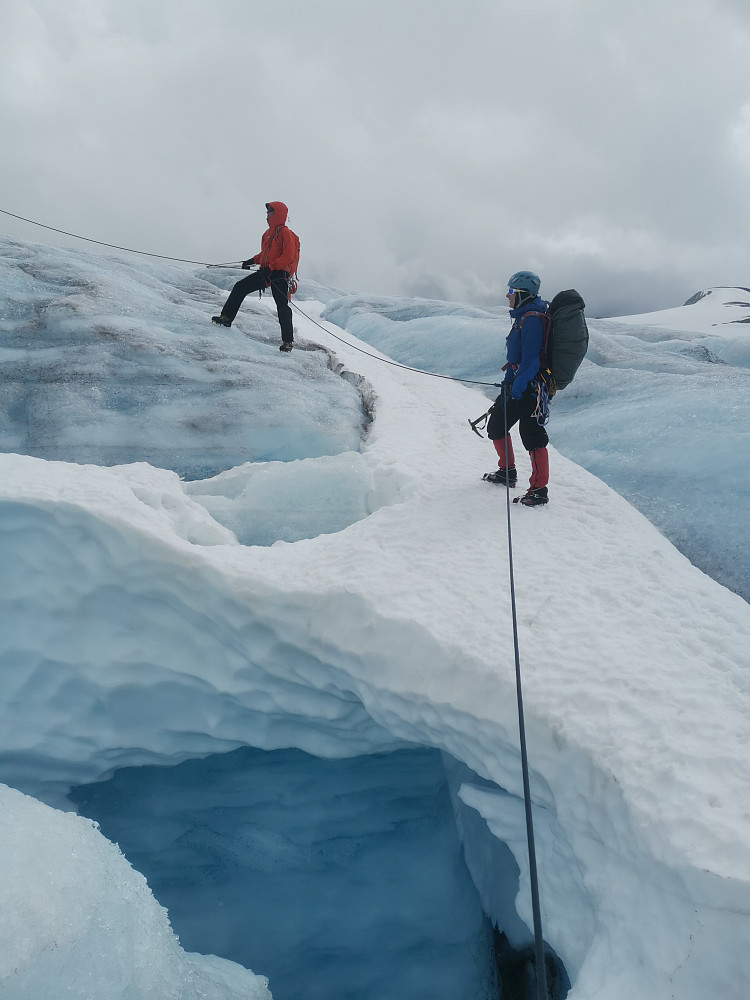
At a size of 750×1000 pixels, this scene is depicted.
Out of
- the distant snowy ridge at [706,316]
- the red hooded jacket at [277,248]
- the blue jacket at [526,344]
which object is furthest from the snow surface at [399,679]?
the distant snowy ridge at [706,316]

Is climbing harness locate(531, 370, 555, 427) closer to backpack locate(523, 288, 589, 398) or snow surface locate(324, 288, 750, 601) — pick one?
backpack locate(523, 288, 589, 398)

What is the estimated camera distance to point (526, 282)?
3.53 meters

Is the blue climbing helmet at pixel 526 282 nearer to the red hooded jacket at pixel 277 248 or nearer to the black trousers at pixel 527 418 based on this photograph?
the black trousers at pixel 527 418

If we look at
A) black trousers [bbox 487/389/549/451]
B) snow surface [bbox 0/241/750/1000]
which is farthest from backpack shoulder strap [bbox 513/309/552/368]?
snow surface [bbox 0/241/750/1000]

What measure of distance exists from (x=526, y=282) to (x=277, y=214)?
13.6 feet

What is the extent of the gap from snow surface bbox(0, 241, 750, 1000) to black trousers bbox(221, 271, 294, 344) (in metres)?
3.11

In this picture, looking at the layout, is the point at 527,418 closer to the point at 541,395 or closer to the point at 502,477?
the point at 541,395

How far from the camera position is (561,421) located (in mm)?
6711

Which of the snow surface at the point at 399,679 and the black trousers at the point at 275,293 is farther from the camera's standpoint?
the black trousers at the point at 275,293

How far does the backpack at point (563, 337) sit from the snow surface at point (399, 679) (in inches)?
35.1

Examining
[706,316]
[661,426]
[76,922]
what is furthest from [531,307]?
[706,316]

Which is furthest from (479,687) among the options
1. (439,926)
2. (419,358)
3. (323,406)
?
(419,358)

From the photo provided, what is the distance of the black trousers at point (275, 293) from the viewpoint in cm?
690

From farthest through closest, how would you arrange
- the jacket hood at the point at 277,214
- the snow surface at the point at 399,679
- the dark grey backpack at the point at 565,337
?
the jacket hood at the point at 277,214 < the dark grey backpack at the point at 565,337 < the snow surface at the point at 399,679
